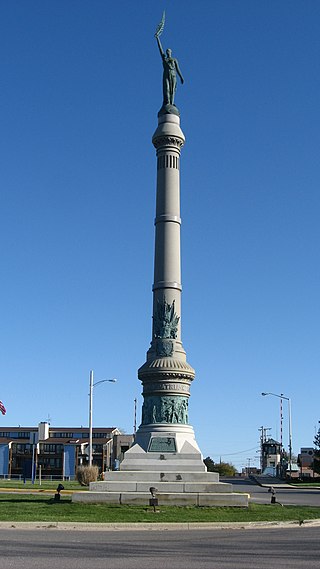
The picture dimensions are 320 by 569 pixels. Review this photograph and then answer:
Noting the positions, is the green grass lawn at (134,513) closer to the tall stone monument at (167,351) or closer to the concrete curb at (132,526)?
the concrete curb at (132,526)

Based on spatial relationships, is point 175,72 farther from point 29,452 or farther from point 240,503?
point 29,452

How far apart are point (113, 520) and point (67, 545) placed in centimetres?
593

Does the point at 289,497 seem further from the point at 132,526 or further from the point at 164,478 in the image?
the point at 132,526

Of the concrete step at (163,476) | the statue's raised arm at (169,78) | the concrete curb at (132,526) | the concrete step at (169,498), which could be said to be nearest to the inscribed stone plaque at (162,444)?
the concrete step at (163,476)

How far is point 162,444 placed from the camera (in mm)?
33344

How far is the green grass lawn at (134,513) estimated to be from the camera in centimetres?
2241

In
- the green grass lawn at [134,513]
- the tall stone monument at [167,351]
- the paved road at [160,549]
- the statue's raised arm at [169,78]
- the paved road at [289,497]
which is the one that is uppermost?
the statue's raised arm at [169,78]

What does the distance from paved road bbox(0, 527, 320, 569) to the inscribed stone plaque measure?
12303mm

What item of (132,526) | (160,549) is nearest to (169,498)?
(132,526)

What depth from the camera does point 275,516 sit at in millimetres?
25016

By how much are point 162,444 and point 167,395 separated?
7.78 ft

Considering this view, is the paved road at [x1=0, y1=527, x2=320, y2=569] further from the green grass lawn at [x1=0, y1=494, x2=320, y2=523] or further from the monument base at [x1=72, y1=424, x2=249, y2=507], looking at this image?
the monument base at [x1=72, y1=424, x2=249, y2=507]

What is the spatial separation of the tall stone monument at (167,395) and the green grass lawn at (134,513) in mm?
1271

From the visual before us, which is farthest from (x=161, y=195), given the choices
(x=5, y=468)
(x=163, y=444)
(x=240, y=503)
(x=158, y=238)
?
(x=5, y=468)
